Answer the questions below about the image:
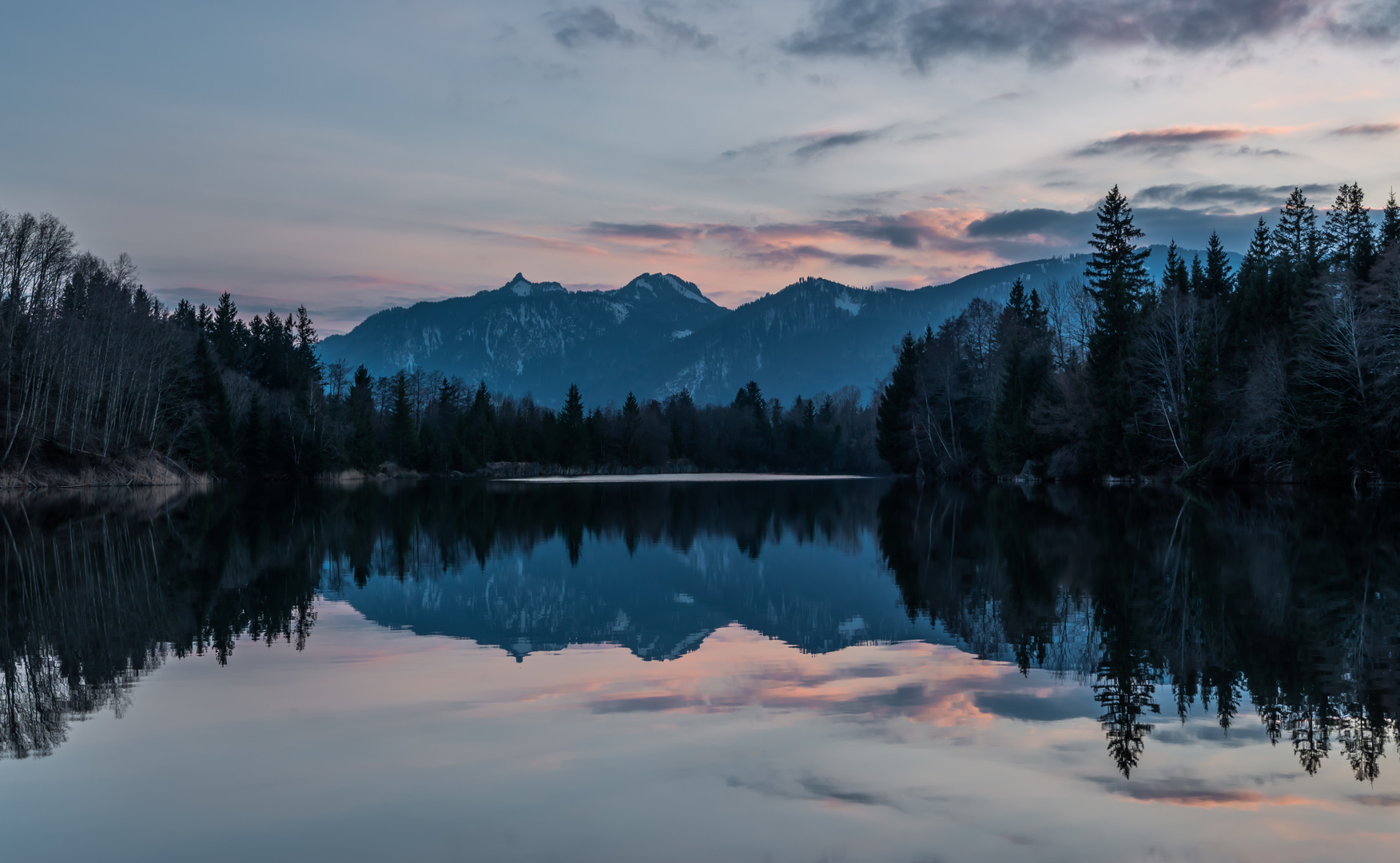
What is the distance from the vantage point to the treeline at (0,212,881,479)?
2549 inches

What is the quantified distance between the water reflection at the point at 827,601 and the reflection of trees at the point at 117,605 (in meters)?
0.06

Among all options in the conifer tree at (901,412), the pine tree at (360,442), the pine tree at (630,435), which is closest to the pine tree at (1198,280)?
the conifer tree at (901,412)

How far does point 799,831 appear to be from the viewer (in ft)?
21.6

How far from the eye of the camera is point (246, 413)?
338ft

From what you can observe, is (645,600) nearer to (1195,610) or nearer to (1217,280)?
(1195,610)

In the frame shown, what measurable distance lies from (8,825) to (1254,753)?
899cm

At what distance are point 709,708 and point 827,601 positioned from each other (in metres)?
8.26

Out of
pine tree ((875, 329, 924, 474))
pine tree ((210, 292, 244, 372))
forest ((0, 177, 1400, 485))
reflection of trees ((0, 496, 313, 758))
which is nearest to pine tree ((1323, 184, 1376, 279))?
forest ((0, 177, 1400, 485))

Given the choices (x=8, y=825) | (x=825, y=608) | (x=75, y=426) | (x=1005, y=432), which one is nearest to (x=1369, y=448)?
(x=1005, y=432)

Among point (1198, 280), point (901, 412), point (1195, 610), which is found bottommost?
point (1195, 610)

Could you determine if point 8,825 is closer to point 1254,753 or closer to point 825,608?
point 1254,753

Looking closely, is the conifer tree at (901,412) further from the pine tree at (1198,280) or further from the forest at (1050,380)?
the pine tree at (1198,280)

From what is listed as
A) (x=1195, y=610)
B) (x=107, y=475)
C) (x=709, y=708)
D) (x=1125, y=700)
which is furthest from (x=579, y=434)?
(x=1125, y=700)

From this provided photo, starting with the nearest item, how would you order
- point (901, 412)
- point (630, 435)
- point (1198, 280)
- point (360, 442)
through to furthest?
point (1198, 280), point (901, 412), point (360, 442), point (630, 435)
